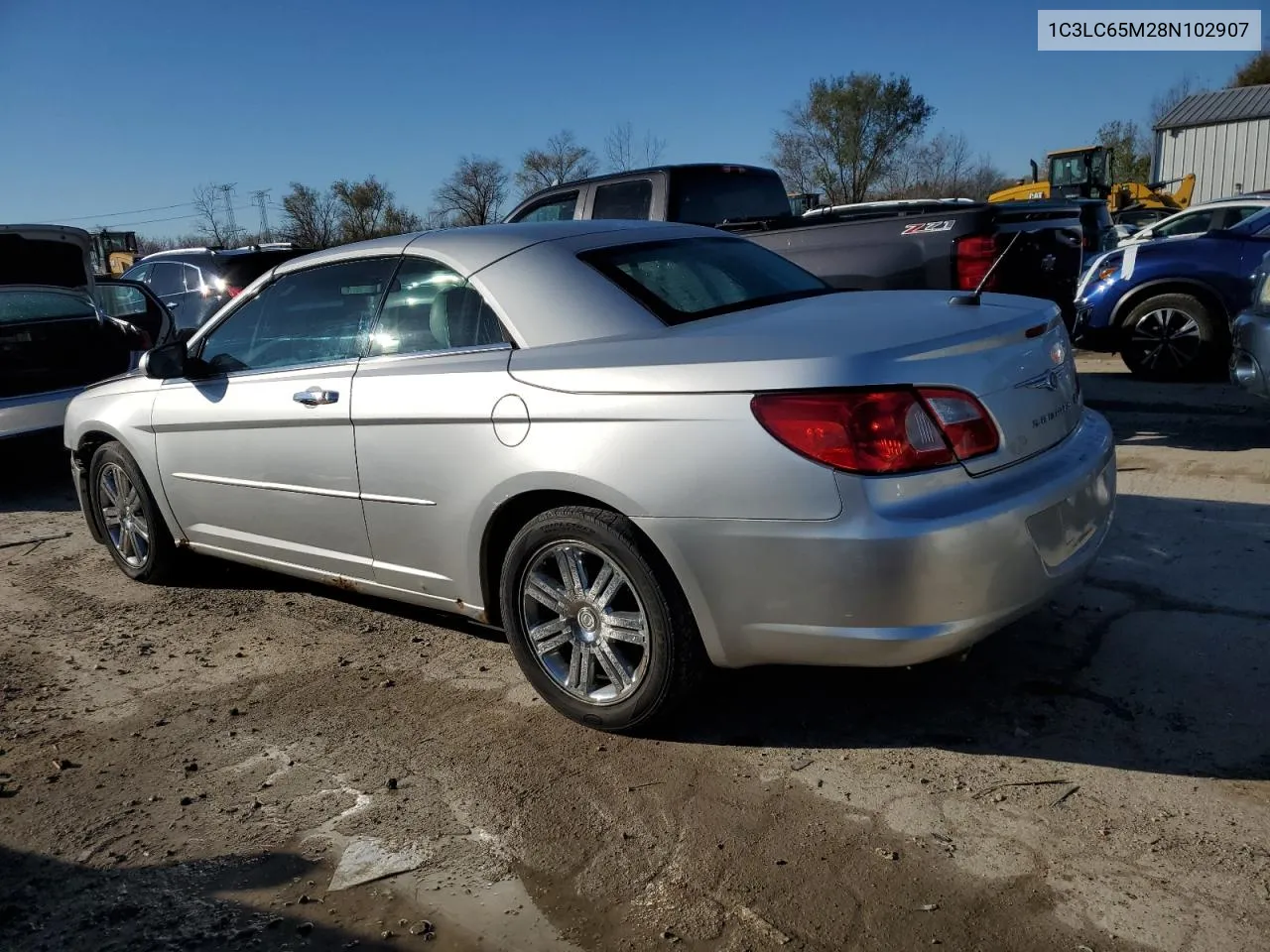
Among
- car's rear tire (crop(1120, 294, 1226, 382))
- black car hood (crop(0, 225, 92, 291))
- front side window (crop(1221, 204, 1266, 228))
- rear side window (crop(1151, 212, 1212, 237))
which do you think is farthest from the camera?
rear side window (crop(1151, 212, 1212, 237))

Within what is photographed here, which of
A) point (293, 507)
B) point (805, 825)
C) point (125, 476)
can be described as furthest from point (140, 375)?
point (805, 825)

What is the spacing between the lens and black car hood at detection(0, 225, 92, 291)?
8.05m

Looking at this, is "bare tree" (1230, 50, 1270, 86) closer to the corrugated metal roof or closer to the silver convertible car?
the corrugated metal roof

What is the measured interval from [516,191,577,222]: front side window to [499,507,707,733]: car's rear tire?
5605 millimetres

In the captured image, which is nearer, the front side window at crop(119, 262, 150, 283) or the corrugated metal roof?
the front side window at crop(119, 262, 150, 283)

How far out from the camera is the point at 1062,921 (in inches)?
94.0

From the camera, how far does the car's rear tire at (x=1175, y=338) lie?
350 inches

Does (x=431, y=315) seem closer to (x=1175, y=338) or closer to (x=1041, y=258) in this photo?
(x=1041, y=258)

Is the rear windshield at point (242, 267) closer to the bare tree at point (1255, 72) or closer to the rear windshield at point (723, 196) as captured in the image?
the rear windshield at point (723, 196)

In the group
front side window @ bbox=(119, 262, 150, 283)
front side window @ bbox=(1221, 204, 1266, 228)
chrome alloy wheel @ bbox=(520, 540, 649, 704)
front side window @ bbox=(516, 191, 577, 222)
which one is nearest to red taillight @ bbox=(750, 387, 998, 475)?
chrome alloy wheel @ bbox=(520, 540, 649, 704)

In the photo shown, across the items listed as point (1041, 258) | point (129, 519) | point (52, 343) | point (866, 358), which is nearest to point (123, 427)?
point (129, 519)

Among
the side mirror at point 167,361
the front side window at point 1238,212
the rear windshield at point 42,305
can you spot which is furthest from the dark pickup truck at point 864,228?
the front side window at point 1238,212

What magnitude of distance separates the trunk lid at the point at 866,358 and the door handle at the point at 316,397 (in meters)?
0.89

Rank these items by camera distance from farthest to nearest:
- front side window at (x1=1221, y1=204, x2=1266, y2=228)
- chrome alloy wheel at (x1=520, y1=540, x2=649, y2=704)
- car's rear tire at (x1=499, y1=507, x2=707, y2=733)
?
1. front side window at (x1=1221, y1=204, x2=1266, y2=228)
2. chrome alloy wheel at (x1=520, y1=540, x2=649, y2=704)
3. car's rear tire at (x1=499, y1=507, x2=707, y2=733)
